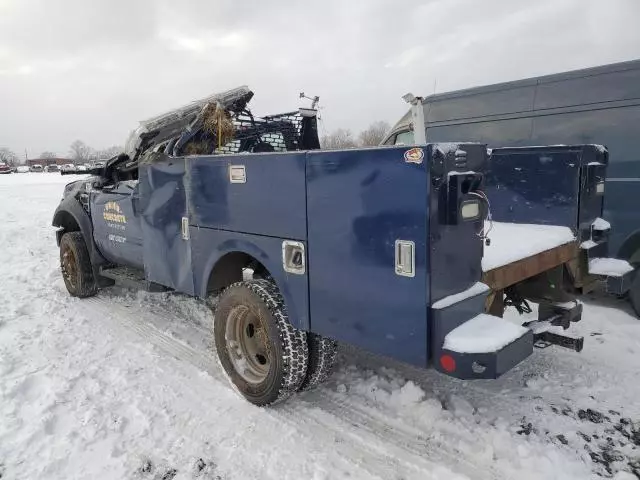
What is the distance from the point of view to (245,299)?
3543 mm

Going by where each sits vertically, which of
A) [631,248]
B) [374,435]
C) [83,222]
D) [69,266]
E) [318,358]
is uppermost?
[83,222]

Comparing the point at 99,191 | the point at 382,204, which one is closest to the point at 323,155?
the point at 382,204

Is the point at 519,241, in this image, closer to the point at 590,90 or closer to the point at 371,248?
the point at 371,248

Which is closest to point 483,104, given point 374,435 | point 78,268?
point 374,435

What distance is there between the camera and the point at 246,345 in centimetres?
380

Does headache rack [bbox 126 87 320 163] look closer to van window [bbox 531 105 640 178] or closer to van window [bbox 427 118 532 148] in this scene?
van window [bbox 427 118 532 148]

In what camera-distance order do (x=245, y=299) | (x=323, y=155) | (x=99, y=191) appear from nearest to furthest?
(x=323, y=155), (x=245, y=299), (x=99, y=191)

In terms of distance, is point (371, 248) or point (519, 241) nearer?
point (371, 248)

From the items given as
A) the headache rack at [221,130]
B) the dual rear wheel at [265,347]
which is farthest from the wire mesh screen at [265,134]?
the dual rear wheel at [265,347]

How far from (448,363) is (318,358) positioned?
4.19 ft

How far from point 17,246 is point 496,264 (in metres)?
9.62

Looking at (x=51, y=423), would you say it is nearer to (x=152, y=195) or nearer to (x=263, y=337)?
(x=263, y=337)

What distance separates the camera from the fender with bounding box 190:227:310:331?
3137mm

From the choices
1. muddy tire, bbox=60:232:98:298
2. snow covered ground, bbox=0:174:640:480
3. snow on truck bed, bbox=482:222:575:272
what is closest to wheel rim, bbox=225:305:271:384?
snow covered ground, bbox=0:174:640:480
